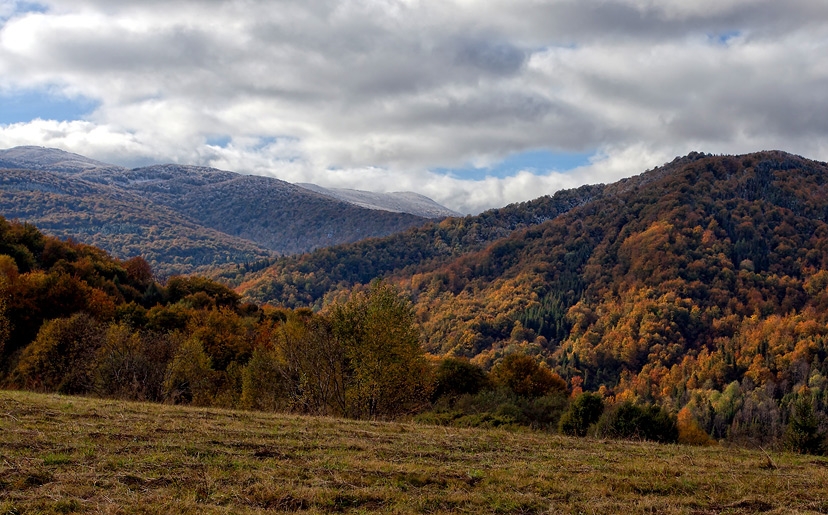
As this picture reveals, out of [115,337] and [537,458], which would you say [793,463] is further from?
[115,337]

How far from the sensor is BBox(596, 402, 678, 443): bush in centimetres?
4234

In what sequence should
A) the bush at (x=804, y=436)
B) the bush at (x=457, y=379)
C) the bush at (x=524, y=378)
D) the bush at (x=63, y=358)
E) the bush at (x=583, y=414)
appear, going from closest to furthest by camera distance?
the bush at (x=804, y=436) → the bush at (x=63, y=358) → the bush at (x=583, y=414) → the bush at (x=457, y=379) → the bush at (x=524, y=378)

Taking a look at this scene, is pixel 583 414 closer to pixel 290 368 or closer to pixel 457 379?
pixel 290 368

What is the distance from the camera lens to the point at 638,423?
43.6 meters

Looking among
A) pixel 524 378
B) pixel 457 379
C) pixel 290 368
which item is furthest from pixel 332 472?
pixel 524 378

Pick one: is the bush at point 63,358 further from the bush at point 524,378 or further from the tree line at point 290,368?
the bush at point 524,378

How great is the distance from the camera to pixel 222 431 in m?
18.9

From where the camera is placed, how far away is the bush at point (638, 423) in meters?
42.3

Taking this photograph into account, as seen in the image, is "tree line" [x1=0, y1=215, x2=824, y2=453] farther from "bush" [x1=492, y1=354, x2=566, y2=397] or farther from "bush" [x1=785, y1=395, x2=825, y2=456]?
"bush" [x1=492, y1=354, x2=566, y2=397]

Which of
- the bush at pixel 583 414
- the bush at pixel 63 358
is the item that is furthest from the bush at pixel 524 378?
the bush at pixel 63 358

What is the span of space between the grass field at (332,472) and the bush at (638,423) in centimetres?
2080

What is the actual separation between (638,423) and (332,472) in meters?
35.2

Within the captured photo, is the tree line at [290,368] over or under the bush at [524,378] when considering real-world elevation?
over

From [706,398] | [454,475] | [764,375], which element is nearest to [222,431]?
[454,475]
